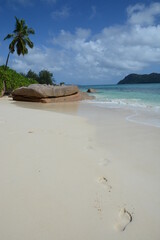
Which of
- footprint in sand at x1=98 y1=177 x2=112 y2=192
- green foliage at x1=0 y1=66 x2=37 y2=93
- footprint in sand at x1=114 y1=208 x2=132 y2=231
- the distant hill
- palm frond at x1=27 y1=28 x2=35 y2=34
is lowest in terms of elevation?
footprint in sand at x1=114 y1=208 x2=132 y2=231

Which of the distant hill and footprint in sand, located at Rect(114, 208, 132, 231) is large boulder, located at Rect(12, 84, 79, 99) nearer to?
footprint in sand, located at Rect(114, 208, 132, 231)

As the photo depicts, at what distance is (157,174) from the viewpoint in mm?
2721

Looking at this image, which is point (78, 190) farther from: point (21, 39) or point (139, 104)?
point (21, 39)

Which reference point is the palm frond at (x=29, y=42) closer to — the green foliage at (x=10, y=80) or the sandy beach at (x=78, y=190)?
the green foliage at (x=10, y=80)

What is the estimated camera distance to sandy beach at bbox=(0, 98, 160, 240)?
1.69m

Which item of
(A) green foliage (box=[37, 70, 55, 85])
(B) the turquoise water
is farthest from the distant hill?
(B) the turquoise water

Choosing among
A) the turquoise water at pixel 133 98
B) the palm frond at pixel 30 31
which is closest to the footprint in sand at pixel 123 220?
the turquoise water at pixel 133 98

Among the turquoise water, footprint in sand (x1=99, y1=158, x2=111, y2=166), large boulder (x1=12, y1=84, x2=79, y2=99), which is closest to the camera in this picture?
footprint in sand (x1=99, y1=158, x2=111, y2=166)

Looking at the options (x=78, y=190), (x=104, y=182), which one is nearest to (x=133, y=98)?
(x=104, y=182)

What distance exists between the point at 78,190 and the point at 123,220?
64 centimetres

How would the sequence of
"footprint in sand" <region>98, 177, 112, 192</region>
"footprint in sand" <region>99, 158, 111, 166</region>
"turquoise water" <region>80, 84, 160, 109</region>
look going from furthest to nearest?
"turquoise water" <region>80, 84, 160, 109</region> → "footprint in sand" <region>99, 158, 111, 166</region> → "footprint in sand" <region>98, 177, 112, 192</region>

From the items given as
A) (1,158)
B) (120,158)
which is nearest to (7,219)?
(1,158)

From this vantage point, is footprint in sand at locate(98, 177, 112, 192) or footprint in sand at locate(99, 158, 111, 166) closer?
footprint in sand at locate(98, 177, 112, 192)

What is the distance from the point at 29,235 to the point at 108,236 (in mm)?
722
